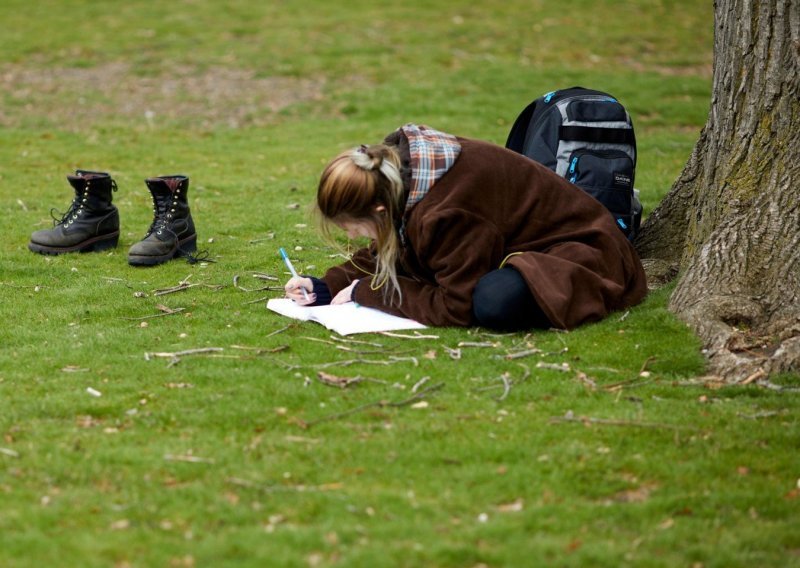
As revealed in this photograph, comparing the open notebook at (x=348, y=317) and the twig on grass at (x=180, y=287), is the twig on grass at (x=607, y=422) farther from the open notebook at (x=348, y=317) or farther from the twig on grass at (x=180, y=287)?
the twig on grass at (x=180, y=287)

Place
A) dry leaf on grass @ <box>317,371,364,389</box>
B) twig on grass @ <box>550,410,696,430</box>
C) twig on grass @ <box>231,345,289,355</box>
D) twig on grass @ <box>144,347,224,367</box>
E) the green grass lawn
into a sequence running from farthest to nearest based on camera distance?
1. twig on grass @ <box>231,345,289,355</box>
2. twig on grass @ <box>144,347,224,367</box>
3. dry leaf on grass @ <box>317,371,364,389</box>
4. twig on grass @ <box>550,410,696,430</box>
5. the green grass lawn

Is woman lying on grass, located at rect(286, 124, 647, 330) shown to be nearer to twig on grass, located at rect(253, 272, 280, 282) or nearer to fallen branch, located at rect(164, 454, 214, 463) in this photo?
twig on grass, located at rect(253, 272, 280, 282)

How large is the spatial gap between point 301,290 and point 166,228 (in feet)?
5.86

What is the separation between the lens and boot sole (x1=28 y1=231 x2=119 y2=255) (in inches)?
303

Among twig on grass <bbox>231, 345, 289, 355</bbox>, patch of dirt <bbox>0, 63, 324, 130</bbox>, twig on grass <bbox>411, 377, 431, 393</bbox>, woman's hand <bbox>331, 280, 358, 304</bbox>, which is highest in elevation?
patch of dirt <bbox>0, 63, 324, 130</bbox>

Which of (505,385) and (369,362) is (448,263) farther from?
(505,385)

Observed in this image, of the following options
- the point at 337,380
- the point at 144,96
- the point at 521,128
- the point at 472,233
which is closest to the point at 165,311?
the point at 337,380

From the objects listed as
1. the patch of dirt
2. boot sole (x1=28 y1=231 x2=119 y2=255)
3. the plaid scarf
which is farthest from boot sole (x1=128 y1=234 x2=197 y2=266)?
the patch of dirt

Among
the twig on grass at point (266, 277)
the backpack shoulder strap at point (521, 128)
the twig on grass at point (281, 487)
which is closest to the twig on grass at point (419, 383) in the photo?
the twig on grass at point (281, 487)

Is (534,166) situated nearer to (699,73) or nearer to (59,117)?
(59,117)

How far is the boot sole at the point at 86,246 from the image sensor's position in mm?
7684

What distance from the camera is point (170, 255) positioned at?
293 inches

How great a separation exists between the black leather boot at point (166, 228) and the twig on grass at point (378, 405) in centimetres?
320

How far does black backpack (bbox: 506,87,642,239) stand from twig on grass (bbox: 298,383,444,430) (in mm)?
2327
